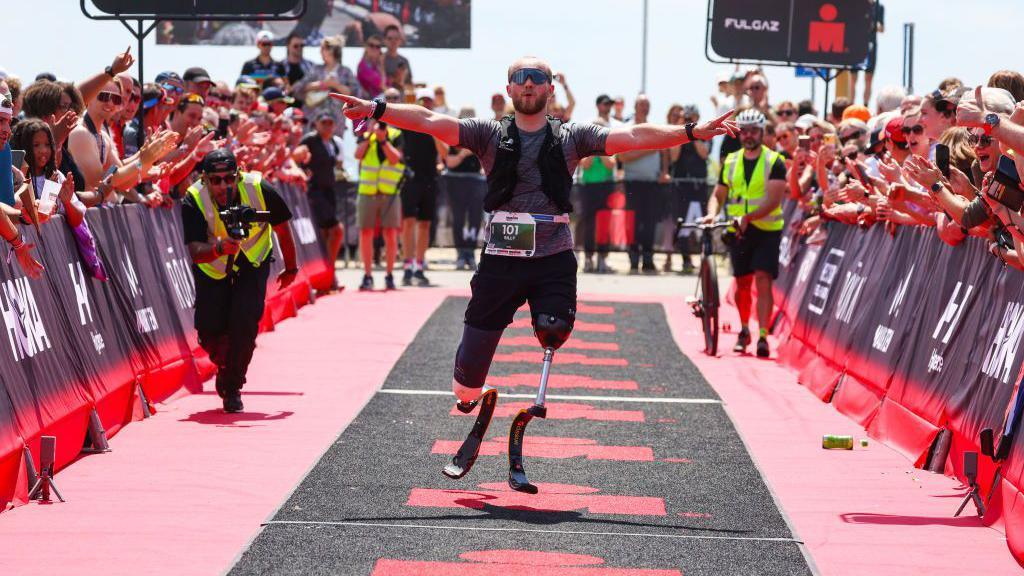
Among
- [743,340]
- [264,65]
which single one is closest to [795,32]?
[743,340]

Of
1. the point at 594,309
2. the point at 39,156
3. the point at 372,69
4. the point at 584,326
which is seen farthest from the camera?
the point at 372,69

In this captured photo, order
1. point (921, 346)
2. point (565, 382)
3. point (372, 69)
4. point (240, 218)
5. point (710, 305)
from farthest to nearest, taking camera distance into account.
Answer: point (372, 69) < point (710, 305) < point (565, 382) < point (240, 218) < point (921, 346)

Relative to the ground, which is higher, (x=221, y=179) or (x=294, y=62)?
(x=294, y=62)

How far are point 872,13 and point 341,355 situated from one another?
8919 millimetres

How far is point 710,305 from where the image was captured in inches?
555

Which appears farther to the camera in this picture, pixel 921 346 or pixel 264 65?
pixel 264 65

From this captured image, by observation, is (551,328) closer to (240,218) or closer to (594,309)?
(240,218)

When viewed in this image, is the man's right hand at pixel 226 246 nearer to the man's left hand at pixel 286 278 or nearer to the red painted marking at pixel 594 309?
the man's left hand at pixel 286 278

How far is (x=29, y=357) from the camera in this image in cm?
813

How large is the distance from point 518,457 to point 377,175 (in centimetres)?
1206

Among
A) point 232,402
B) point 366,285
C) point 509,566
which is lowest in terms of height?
point 366,285

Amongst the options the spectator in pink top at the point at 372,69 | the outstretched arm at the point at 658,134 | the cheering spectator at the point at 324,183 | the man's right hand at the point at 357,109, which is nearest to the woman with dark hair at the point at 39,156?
the man's right hand at the point at 357,109

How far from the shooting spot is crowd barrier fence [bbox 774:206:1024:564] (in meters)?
7.91

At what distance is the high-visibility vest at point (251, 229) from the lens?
422 inches
